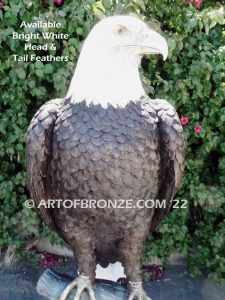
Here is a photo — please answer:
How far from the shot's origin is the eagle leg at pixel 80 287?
1.53 metres

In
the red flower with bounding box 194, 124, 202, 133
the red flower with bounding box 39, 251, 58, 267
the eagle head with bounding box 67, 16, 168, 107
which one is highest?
the eagle head with bounding box 67, 16, 168, 107

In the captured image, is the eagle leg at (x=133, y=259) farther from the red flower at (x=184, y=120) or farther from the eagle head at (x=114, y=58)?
the red flower at (x=184, y=120)

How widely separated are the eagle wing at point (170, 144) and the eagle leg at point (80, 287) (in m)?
0.40

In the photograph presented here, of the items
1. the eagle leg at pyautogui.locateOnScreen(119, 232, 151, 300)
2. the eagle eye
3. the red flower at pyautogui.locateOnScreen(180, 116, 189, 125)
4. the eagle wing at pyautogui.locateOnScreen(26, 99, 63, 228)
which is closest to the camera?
the eagle eye

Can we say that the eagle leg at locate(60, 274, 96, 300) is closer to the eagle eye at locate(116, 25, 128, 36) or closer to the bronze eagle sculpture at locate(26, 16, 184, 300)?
the bronze eagle sculpture at locate(26, 16, 184, 300)

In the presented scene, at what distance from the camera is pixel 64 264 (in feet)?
9.20

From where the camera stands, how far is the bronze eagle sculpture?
1.29 meters

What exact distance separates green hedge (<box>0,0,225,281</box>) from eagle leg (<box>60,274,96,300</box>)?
3.18 ft

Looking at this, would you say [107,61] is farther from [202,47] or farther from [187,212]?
[187,212]

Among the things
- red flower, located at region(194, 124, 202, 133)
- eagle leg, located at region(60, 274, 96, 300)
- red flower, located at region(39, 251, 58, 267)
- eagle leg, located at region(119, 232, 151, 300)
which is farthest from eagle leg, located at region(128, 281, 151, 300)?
red flower, located at region(39, 251, 58, 267)

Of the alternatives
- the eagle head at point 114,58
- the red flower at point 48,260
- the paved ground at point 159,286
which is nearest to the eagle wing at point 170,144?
the eagle head at point 114,58

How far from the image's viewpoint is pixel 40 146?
1.40 m

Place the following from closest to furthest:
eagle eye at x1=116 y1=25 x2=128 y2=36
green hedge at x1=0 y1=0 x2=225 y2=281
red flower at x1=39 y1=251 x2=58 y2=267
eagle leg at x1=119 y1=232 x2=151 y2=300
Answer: eagle eye at x1=116 y1=25 x2=128 y2=36, eagle leg at x1=119 y1=232 x2=151 y2=300, green hedge at x1=0 y1=0 x2=225 y2=281, red flower at x1=39 y1=251 x2=58 y2=267

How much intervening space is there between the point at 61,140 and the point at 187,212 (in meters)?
1.35
